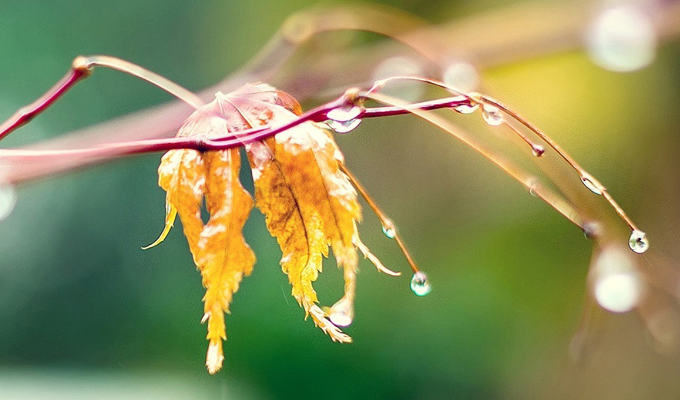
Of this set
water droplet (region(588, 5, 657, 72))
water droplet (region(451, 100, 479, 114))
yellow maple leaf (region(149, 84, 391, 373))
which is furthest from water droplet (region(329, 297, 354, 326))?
water droplet (region(588, 5, 657, 72))

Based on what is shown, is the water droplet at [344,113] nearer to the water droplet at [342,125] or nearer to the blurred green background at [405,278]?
the water droplet at [342,125]

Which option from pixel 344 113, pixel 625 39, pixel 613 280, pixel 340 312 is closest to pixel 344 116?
pixel 344 113

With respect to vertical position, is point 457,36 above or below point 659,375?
above

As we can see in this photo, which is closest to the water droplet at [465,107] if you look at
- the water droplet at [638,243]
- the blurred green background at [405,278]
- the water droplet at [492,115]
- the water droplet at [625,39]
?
the water droplet at [492,115]

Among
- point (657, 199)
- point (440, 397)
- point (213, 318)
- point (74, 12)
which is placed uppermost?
point (74, 12)

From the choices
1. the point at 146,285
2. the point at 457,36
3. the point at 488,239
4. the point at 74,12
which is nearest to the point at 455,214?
A: the point at 488,239

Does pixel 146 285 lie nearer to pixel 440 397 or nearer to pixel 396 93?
pixel 440 397
